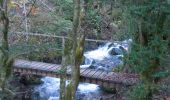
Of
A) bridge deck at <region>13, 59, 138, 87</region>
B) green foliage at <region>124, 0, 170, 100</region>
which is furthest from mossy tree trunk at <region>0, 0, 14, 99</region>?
bridge deck at <region>13, 59, 138, 87</region>

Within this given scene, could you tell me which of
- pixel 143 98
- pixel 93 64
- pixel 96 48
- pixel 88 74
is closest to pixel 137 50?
pixel 143 98

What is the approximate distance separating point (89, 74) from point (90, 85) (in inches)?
99.6

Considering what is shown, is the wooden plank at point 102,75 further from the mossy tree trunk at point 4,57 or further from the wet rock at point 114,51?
the wet rock at point 114,51

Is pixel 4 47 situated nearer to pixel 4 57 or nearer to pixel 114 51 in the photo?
pixel 4 57

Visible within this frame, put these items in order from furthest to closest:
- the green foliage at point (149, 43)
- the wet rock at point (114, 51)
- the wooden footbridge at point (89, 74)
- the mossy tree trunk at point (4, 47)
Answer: the wet rock at point (114, 51) → the wooden footbridge at point (89, 74) → the mossy tree trunk at point (4, 47) → the green foliage at point (149, 43)

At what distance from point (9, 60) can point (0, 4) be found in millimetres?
1149

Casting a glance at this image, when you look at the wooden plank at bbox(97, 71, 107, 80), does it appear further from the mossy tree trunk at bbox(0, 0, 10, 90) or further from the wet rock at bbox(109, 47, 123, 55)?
the wet rock at bbox(109, 47, 123, 55)

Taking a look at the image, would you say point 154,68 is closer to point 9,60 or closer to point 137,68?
point 137,68

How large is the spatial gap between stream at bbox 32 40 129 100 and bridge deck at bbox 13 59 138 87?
0.74 meters

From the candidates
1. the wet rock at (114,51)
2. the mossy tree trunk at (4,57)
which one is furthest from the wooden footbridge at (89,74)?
the wet rock at (114,51)

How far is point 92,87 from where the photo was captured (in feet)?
39.8

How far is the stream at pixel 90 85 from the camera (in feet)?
37.4

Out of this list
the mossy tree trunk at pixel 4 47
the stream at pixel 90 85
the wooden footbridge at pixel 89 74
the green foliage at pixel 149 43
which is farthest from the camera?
the stream at pixel 90 85

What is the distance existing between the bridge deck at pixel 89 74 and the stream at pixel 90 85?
2.41 ft
